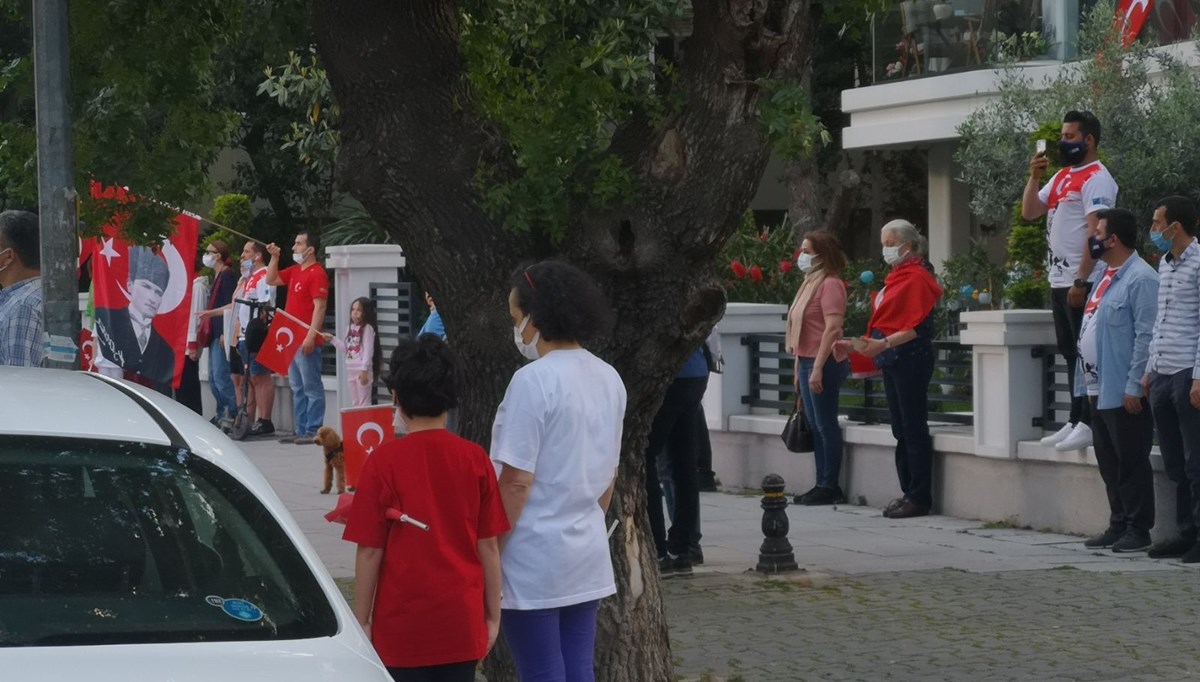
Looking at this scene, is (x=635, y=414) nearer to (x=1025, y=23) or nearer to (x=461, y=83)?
(x=461, y=83)

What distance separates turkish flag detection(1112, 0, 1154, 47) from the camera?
62.5 ft

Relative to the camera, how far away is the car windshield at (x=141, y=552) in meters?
3.61

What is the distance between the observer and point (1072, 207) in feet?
37.8

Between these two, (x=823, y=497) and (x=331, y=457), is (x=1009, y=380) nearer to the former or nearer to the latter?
(x=823, y=497)

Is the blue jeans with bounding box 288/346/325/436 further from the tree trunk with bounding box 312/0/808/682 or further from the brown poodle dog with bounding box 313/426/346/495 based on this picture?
the tree trunk with bounding box 312/0/808/682

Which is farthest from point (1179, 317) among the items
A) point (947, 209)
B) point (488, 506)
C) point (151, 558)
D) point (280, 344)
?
point (947, 209)

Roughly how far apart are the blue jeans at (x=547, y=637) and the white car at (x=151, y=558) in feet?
4.62

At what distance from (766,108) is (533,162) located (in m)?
0.90

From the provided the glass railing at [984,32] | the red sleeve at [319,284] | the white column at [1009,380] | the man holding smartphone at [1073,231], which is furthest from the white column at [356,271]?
the man holding smartphone at [1073,231]

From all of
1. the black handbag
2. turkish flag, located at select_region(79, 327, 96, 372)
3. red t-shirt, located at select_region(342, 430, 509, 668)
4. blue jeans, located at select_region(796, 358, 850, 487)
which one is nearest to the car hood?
red t-shirt, located at select_region(342, 430, 509, 668)

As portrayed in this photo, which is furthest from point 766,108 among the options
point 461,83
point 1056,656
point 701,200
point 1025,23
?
point 1025,23

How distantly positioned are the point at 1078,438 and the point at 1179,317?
4.64 feet

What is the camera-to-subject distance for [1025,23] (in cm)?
2122

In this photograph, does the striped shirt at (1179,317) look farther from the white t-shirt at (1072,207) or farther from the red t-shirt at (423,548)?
the red t-shirt at (423,548)
